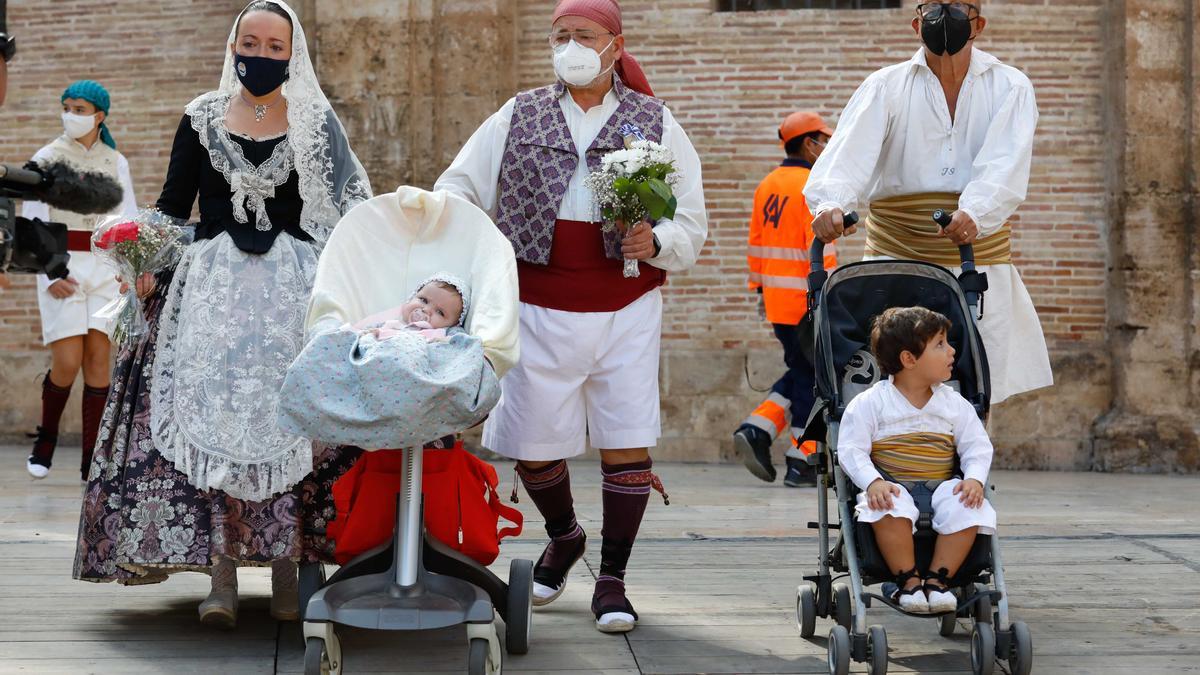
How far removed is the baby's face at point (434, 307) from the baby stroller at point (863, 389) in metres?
1.09

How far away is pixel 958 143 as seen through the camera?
16.6 ft

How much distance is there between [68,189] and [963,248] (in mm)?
2692

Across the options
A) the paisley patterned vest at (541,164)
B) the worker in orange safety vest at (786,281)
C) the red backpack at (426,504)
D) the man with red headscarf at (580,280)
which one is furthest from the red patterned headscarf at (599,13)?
the worker in orange safety vest at (786,281)

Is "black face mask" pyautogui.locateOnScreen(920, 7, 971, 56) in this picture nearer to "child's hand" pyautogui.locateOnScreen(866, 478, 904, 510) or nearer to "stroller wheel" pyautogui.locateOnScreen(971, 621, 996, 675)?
"child's hand" pyautogui.locateOnScreen(866, 478, 904, 510)

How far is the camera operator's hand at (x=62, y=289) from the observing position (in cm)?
849

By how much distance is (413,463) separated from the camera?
13.8ft

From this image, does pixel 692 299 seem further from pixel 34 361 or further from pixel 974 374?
pixel 974 374

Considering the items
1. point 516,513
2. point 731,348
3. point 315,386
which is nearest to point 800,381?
point 731,348

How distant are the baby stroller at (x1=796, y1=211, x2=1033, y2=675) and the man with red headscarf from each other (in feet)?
1.95

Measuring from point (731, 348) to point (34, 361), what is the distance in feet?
15.9

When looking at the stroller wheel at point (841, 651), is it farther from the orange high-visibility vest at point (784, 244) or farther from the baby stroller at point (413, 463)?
the orange high-visibility vest at point (784, 244)

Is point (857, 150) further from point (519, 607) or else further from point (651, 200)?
point (519, 607)

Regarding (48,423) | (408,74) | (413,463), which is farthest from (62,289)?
(413,463)

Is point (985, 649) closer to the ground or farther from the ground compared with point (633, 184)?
closer to the ground
